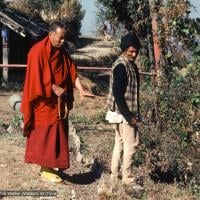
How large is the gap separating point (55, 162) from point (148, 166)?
1513mm

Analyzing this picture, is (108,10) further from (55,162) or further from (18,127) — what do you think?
(55,162)

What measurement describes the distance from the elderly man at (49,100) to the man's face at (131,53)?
1.98 ft

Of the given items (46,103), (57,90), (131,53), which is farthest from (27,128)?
(131,53)

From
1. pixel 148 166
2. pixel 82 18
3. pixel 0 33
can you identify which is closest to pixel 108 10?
pixel 0 33

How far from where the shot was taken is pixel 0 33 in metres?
24.2

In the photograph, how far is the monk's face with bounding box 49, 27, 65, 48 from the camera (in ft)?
21.5

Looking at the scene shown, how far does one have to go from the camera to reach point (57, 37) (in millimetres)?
6570

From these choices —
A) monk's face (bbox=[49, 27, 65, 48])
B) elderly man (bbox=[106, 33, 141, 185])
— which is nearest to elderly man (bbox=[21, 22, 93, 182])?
monk's face (bbox=[49, 27, 65, 48])

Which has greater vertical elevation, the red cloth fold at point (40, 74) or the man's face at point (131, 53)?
the man's face at point (131, 53)

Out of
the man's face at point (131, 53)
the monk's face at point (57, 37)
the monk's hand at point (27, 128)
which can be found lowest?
the monk's hand at point (27, 128)

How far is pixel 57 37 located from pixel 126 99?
98 centimetres

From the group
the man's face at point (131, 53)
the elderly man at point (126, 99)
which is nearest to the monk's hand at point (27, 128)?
the elderly man at point (126, 99)

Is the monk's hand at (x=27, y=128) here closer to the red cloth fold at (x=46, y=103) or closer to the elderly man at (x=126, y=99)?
the red cloth fold at (x=46, y=103)

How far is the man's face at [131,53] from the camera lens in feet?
21.2
